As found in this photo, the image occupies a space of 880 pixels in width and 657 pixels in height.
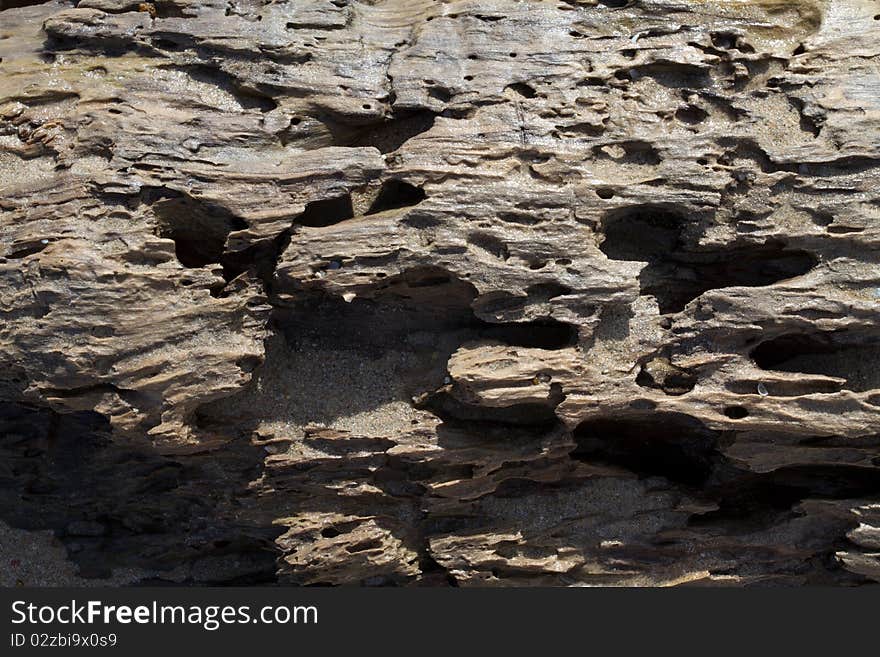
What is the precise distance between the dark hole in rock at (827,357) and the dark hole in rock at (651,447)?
35.6 inches

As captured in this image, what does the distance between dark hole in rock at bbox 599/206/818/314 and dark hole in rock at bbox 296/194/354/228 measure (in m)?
2.34

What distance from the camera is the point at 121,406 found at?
7504mm

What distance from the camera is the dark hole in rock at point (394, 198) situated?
26.2ft

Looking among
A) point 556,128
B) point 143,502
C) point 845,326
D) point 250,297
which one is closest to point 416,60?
point 556,128

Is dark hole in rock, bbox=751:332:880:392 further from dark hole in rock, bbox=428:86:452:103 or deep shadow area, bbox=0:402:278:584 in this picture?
deep shadow area, bbox=0:402:278:584

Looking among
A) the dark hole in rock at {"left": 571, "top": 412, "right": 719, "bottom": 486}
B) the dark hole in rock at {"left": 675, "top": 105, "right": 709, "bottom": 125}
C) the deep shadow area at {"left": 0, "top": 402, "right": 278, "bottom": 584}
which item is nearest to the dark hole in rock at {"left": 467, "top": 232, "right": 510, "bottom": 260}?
the dark hole in rock at {"left": 571, "top": 412, "right": 719, "bottom": 486}

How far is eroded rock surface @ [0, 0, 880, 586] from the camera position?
7590 mm

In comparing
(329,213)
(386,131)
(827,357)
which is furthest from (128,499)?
(827,357)

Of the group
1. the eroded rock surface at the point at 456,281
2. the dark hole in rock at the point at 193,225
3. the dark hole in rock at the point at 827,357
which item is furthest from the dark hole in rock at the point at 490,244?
the dark hole in rock at the point at 827,357

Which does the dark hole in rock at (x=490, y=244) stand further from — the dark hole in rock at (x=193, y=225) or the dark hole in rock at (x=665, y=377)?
the dark hole in rock at (x=193, y=225)

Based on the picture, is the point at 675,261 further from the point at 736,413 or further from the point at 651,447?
the point at 651,447

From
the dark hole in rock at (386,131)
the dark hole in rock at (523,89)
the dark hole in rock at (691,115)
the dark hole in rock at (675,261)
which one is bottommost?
the dark hole in rock at (675,261)

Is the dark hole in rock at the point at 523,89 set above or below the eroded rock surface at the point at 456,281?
above

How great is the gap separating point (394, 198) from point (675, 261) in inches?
105
